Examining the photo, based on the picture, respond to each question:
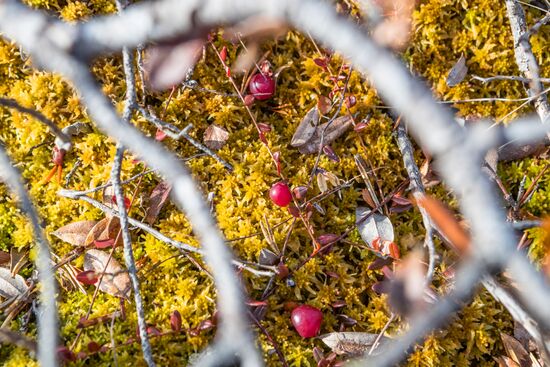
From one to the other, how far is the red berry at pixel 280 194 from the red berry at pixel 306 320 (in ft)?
1.49

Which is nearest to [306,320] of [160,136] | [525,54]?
[160,136]

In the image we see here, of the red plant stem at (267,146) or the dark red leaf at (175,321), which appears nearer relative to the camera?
the dark red leaf at (175,321)

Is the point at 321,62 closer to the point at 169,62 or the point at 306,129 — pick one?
the point at 306,129

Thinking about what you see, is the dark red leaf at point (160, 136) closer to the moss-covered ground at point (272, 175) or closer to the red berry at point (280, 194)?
the moss-covered ground at point (272, 175)

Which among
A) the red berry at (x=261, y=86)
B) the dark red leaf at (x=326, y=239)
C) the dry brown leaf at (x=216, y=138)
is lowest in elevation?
the dark red leaf at (x=326, y=239)

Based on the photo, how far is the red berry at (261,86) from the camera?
2438 mm

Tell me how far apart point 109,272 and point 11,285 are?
427mm

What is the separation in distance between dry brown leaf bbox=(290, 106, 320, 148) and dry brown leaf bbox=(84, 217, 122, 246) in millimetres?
878

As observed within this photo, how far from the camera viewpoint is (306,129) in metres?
2.45

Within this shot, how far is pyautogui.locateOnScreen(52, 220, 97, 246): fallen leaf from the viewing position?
89.4 inches

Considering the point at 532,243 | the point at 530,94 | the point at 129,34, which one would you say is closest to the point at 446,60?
the point at 530,94

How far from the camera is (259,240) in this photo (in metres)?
2.28

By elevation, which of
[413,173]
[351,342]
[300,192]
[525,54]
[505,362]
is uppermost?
[525,54]

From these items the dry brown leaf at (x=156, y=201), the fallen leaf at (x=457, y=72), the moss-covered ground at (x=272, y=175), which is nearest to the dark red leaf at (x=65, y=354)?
the moss-covered ground at (x=272, y=175)
